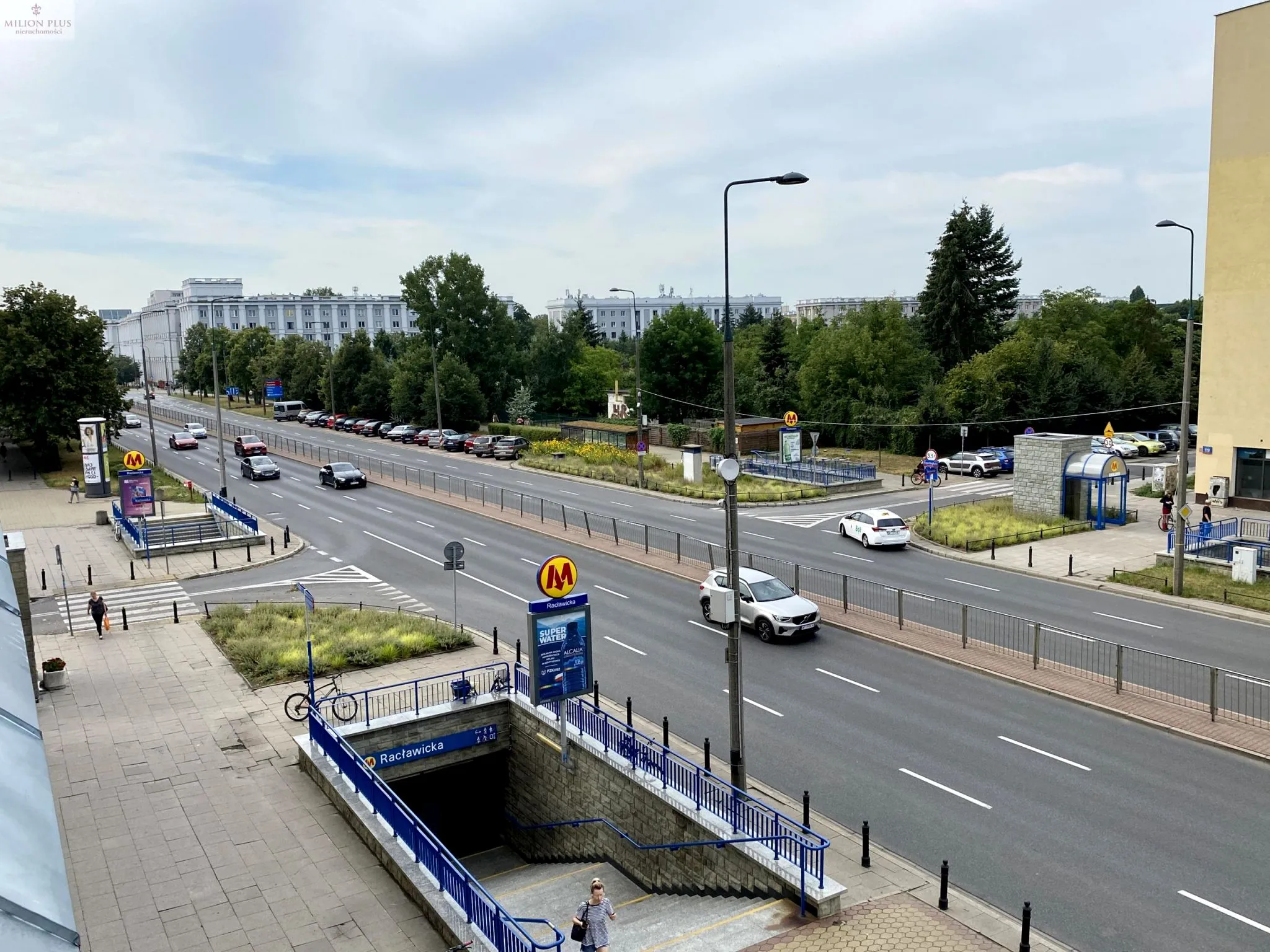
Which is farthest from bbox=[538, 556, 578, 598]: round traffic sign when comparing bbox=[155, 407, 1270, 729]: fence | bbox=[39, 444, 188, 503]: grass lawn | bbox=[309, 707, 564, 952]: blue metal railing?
bbox=[39, 444, 188, 503]: grass lawn

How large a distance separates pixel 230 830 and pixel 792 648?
1221 centimetres

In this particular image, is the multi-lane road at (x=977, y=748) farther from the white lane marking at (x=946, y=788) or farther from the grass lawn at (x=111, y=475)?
the grass lawn at (x=111, y=475)

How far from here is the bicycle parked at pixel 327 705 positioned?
56.2ft

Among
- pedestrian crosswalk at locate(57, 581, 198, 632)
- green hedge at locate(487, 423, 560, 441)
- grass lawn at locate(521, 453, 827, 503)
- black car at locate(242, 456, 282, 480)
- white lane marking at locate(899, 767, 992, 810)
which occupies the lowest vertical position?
white lane marking at locate(899, 767, 992, 810)

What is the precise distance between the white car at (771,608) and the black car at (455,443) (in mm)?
46092

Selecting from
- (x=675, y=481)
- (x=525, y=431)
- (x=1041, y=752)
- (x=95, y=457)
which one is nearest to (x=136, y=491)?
(x=95, y=457)

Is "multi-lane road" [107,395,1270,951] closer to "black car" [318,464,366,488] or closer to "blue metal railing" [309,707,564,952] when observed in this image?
"blue metal railing" [309,707,564,952]

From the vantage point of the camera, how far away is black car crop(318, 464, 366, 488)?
4897 centimetres

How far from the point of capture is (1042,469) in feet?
118

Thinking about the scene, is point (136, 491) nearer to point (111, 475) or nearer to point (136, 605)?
point (136, 605)

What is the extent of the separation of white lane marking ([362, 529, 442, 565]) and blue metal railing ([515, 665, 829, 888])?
15.8 meters

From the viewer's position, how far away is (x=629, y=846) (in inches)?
585

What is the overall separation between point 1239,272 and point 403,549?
33105 millimetres

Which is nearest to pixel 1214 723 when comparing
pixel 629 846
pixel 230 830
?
pixel 629 846
